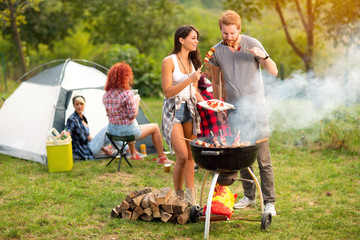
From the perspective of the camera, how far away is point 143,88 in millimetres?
12805

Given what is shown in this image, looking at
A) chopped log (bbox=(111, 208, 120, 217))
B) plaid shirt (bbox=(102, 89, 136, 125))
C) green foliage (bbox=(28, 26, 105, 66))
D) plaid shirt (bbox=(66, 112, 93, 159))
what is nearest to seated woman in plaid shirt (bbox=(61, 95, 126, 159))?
plaid shirt (bbox=(66, 112, 93, 159))

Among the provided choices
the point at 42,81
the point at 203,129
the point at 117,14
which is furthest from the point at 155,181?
the point at 117,14

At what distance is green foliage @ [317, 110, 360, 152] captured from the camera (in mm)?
6008

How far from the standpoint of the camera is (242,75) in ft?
12.1

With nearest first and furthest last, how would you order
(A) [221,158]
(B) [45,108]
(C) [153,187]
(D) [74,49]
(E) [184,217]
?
1. (A) [221,158]
2. (E) [184,217]
3. (C) [153,187]
4. (B) [45,108]
5. (D) [74,49]

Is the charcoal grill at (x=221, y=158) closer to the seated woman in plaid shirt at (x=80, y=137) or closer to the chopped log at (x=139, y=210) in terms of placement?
the chopped log at (x=139, y=210)

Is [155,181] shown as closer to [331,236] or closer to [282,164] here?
[282,164]

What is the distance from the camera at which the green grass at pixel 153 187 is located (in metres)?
3.54

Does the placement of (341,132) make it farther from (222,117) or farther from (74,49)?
(74,49)

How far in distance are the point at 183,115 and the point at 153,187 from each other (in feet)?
4.50

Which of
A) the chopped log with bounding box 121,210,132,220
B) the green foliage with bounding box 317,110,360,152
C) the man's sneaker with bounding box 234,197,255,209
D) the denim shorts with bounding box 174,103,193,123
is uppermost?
the denim shorts with bounding box 174,103,193,123

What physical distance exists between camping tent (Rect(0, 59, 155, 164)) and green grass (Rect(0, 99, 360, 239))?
32cm

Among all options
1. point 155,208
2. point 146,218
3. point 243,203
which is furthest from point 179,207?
point 243,203

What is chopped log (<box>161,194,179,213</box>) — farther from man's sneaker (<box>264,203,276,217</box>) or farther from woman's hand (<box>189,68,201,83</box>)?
woman's hand (<box>189,68,201,83</box>)
